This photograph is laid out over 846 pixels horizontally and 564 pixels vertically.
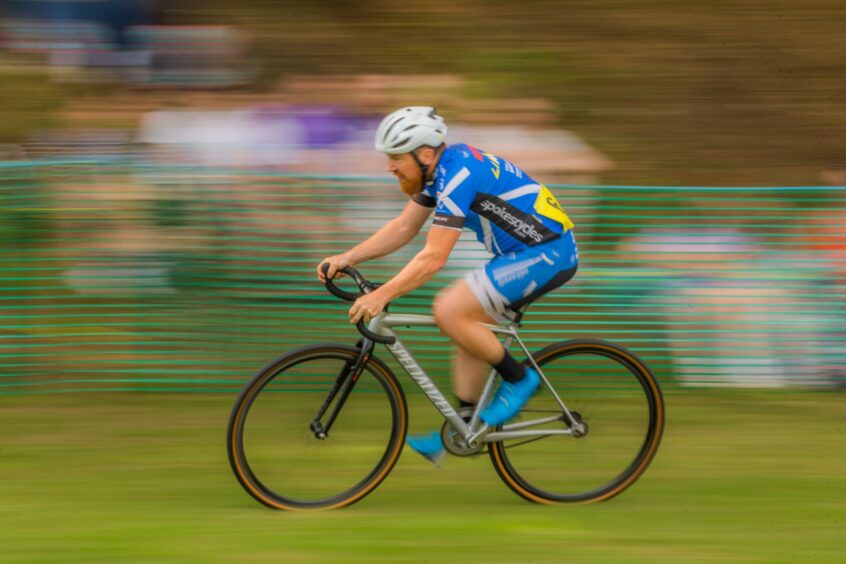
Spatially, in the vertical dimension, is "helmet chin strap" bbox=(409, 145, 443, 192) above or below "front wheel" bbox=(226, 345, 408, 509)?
above

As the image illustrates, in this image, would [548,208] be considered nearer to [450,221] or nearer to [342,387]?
[450,221]

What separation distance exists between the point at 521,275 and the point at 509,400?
58 cm

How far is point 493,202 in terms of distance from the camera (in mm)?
4949

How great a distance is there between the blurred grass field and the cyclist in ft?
1.72

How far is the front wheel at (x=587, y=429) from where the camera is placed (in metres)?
5.31

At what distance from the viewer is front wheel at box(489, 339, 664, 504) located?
17.4 feet

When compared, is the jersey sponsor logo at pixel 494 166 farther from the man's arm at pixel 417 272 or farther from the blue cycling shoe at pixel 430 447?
the blue cycling shoe at pixel 430 447

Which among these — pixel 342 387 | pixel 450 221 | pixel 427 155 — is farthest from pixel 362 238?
pixel 450 221

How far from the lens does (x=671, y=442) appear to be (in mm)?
6500

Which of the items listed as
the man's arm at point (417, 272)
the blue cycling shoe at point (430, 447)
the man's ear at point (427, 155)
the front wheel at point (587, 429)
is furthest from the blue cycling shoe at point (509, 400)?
the man's ear at point (427, 155)

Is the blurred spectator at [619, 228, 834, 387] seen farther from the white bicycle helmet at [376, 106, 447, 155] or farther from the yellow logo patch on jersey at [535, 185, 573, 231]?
the white bicycle helmet at [376, 106, 447, 155]

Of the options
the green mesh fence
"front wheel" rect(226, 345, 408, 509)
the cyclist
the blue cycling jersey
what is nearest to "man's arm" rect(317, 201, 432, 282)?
the cyclist

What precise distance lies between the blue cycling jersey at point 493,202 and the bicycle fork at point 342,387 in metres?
0.66

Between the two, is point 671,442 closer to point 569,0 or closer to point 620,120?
point 620,120
